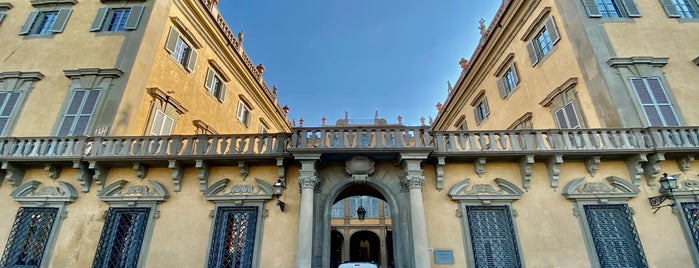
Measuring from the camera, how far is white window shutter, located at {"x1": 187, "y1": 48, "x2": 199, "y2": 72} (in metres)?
15.1

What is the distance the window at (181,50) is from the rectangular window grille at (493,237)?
44.6ft

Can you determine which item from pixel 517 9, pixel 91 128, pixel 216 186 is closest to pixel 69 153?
pixel 91 128

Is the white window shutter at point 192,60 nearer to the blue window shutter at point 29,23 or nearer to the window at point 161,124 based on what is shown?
the window at point 161,124

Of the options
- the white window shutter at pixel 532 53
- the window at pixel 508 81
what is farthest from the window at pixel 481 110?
the white window shutter at pixel 532 53

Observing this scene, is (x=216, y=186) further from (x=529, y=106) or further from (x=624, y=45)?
(x=624, y=45)

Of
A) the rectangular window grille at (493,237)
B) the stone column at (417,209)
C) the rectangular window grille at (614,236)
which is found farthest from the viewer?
the rectangular window grille at (493,237)

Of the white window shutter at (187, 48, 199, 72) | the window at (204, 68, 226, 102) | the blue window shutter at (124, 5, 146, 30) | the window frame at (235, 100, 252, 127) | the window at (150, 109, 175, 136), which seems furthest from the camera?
the window frame at (235, 100, 252, 127)

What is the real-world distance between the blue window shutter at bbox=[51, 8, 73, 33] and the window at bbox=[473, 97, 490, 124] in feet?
72.7

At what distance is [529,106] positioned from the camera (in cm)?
1541

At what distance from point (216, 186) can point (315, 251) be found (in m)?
3.75

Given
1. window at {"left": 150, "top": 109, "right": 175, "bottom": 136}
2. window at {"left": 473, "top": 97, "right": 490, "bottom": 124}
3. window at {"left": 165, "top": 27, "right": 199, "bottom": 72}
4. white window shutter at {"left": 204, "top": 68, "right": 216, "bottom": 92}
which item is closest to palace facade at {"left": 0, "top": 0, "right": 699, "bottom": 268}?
window at {"left": 150, "top": 109, "right": 175, "bottom": 136}

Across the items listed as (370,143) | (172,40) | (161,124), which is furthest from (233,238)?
(172,40)

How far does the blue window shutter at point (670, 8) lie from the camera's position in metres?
12.7

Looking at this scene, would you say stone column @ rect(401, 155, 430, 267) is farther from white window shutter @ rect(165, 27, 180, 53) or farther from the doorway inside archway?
the doorway inside archway
